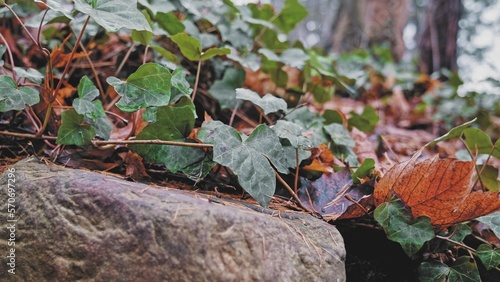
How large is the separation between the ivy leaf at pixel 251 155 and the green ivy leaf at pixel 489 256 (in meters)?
0.58

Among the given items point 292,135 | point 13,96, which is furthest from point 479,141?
point 13,96

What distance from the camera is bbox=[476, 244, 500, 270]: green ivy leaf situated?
3.16 feet

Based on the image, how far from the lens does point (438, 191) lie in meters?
0.93

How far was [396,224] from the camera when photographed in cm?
93

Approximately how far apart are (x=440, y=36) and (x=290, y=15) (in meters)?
2.71

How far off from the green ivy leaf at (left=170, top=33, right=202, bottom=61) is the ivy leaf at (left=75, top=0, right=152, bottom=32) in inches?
8.2

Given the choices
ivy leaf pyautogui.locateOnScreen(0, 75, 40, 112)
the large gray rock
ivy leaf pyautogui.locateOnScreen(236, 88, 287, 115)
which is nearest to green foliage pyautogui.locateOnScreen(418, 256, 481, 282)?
the large gray rock

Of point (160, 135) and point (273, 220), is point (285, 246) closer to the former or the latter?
point (273, 220)

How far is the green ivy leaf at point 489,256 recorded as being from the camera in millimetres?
964

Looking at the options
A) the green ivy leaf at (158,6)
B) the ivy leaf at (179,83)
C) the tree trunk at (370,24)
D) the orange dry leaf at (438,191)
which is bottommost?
the tree trunk at (370,24)

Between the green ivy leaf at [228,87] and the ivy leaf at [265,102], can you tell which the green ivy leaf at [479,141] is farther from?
the green ivy leaf at [228,87]

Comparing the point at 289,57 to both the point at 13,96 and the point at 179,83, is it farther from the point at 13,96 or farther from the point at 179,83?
the point at 13,96

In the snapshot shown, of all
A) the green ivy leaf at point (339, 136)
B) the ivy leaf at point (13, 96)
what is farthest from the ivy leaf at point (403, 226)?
the ivy leaf at point (13, 96)

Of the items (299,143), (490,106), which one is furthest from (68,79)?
(490,106)
